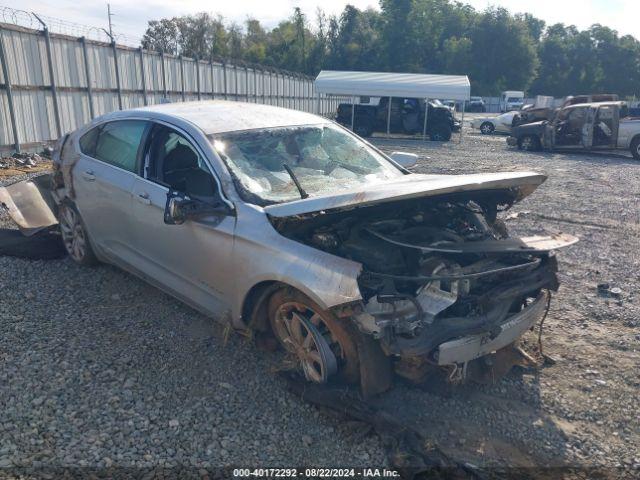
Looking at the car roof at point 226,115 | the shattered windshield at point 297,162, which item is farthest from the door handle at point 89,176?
the shattered windshield at point 297,162

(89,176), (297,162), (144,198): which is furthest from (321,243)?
(89,176)

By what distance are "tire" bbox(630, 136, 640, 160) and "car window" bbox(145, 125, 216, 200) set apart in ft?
56.5

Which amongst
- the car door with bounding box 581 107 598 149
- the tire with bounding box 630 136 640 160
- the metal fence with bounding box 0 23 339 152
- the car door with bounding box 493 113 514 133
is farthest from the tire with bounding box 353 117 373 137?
the tire with bounding box 630 136 640 160

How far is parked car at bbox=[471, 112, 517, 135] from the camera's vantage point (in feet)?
89.9

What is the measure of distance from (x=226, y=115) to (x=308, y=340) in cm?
211

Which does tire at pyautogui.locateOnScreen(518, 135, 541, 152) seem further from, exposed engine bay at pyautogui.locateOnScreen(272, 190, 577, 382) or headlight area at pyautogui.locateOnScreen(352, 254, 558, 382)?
headlight area at pyautogui.locateOnScreen(352, 254, 558, 382)

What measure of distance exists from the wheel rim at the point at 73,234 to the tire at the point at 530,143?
58.4 ft

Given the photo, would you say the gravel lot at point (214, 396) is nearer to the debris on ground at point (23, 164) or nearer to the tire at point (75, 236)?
the tire at point (75, 236)

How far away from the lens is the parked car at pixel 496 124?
2740 centimetres

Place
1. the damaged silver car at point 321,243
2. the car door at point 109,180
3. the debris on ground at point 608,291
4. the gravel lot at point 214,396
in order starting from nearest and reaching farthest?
the gravel lot at point 214,396 → the damaged silver car at point 321,243 → the car door at point 109,180 → the debris on ground at point 608,291

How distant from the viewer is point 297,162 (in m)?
4.20

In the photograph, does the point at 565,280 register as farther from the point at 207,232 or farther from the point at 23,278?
the point at 23,278

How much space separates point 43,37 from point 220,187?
1132 centimetres

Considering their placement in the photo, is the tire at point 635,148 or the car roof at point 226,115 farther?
the tire at point 635,148
